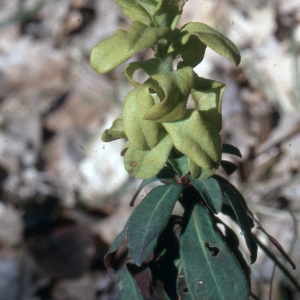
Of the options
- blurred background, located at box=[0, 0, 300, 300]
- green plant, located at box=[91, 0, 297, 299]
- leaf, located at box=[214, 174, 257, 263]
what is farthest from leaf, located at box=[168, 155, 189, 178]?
blurred background, located at box=[0, 0, 300, 300]

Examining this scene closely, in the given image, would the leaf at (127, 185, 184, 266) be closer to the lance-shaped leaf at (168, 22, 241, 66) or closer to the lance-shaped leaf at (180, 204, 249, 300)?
the lance-shaped leaf at (180, 204, 249, 300)

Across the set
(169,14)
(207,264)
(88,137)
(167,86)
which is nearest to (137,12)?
(169,14)

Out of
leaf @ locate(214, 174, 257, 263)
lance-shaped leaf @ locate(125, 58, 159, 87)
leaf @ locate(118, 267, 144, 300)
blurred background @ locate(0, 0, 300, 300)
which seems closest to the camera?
lance-shaped leaf @ locate(125, 58, 159, 87)

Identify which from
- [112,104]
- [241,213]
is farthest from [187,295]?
[112,104]

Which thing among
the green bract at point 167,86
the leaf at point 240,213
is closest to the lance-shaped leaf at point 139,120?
the green bract at point 167,86

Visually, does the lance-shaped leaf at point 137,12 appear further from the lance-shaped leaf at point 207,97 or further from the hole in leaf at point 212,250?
the hole in leaf at point 212,250

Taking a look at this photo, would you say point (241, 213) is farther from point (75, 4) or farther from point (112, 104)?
point (75, 4)
